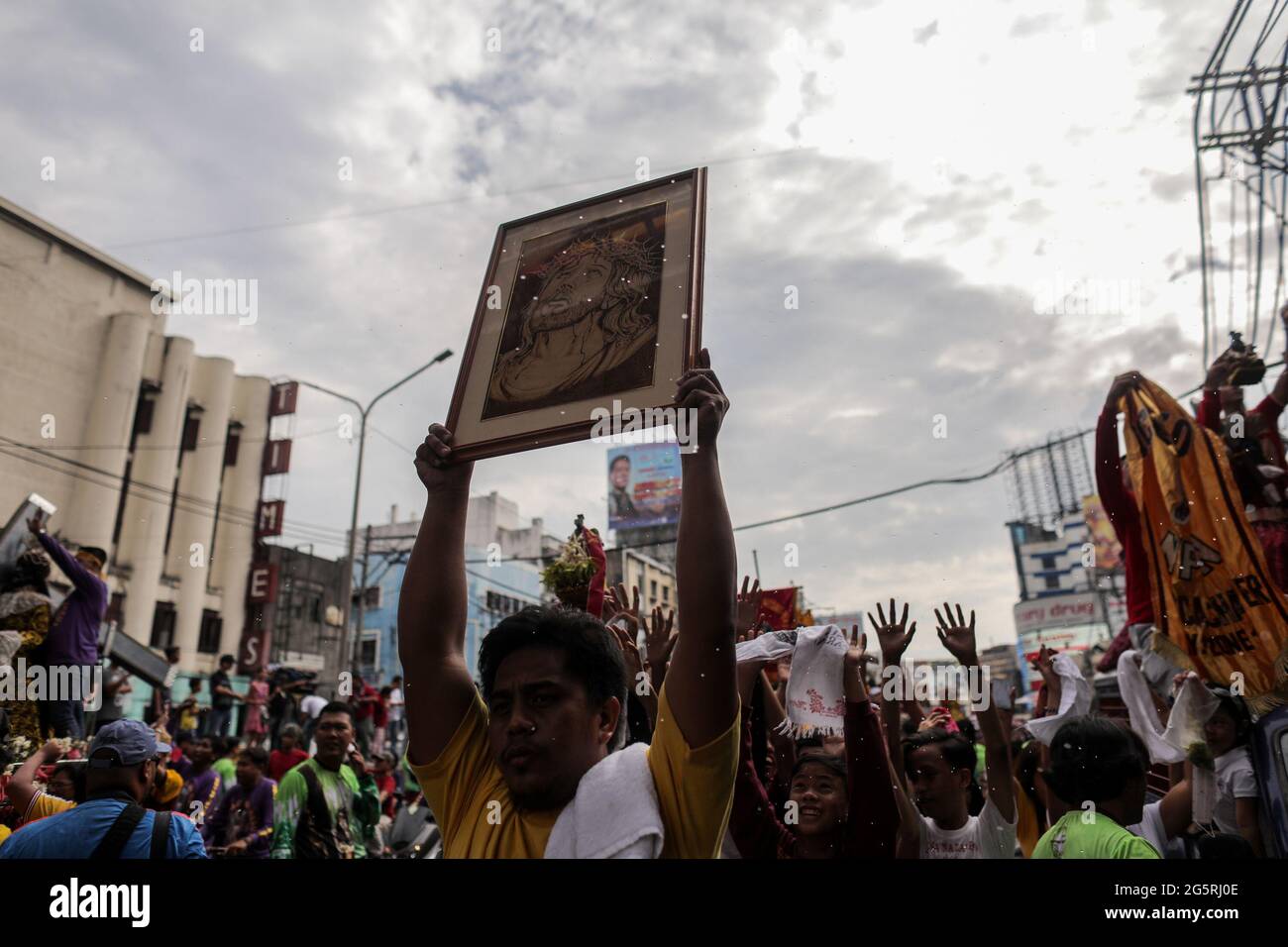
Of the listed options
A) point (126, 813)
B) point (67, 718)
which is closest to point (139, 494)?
point (67, 718)

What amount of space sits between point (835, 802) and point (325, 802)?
3871mm

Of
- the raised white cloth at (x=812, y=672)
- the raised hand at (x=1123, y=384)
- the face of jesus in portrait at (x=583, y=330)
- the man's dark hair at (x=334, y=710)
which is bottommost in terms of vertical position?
the man's dark hair at (x=334, y=710)

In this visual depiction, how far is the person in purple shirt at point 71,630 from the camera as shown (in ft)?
17.3

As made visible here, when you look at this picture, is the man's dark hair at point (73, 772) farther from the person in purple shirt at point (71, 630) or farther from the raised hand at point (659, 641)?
the raised hand at point (659, 641)

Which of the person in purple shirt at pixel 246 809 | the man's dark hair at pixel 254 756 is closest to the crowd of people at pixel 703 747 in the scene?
the person in purple shirt at pixel 246 809

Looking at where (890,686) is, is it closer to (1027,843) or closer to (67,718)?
(1027,843)

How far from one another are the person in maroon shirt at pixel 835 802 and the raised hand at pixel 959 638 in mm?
944

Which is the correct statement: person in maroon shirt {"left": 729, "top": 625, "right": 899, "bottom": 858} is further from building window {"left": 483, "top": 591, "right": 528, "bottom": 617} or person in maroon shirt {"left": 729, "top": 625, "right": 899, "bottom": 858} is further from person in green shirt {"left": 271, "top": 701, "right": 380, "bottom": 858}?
building window {"left": 483, "top": 591, "right": 528, "bottom": 617}

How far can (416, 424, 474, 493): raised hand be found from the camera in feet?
7.47

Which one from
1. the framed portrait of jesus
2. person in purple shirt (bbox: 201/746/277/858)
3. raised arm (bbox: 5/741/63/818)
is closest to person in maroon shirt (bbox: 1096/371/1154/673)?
the framed portrait of jesus

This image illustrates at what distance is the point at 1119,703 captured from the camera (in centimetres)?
596

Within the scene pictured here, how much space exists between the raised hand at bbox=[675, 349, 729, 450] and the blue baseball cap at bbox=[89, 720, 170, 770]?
263 cm
